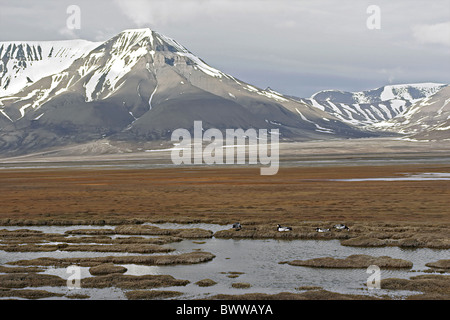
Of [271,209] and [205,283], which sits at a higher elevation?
[205,283]

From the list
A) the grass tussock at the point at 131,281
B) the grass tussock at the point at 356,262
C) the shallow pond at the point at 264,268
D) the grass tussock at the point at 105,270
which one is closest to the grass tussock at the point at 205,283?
the shallow pond at the point at 264,268

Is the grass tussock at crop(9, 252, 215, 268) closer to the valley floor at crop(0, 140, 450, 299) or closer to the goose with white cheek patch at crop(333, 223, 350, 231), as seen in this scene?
the valley floor at crop(0, 140, 450, 299)

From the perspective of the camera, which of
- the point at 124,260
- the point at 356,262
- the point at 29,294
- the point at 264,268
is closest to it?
the point at 29,294

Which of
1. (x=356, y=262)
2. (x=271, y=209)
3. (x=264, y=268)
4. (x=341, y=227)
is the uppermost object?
(x=341, y=227)

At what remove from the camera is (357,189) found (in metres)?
68.4

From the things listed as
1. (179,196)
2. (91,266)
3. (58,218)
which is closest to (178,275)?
(91,266)

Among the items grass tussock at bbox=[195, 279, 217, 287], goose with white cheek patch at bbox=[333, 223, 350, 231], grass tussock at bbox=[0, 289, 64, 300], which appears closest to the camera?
grass tussock at bbox=[0, 289, 64, 300]

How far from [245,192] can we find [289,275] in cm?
4268

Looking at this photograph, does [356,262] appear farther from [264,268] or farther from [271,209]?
[271,209]

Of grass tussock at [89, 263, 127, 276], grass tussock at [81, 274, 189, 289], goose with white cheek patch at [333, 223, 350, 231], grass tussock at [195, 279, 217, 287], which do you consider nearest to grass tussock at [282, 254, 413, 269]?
grass tussock at [195, 279, 217, 287]

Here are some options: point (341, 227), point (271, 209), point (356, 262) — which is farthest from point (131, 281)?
point (271, 209)

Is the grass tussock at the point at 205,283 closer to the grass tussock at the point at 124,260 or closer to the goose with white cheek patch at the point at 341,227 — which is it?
the grass tussock at the point at 124,260

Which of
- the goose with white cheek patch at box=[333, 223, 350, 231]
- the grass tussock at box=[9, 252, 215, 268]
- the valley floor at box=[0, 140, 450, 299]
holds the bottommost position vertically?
the valley floor at box=[0, 140, 450, 299]

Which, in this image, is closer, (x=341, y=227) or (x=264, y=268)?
(x=264, y=268)
